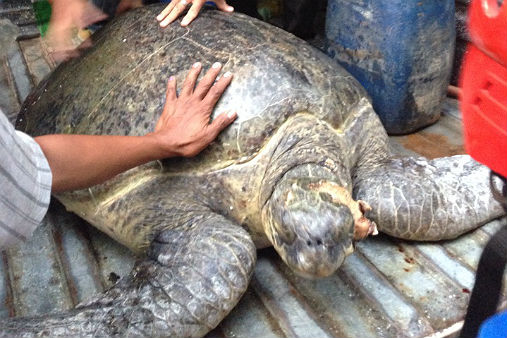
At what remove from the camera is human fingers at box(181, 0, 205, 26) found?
6.14 ft

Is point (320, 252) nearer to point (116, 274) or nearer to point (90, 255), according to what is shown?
point (116, 274)

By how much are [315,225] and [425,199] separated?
57 centimetres

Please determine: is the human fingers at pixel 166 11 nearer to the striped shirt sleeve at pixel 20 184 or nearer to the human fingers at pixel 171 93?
the human fingers at pixel 171 93

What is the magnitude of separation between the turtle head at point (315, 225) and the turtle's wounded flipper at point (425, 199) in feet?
0.90

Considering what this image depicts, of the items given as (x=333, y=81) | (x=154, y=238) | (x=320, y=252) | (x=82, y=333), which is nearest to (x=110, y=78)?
(x=154, y=238)

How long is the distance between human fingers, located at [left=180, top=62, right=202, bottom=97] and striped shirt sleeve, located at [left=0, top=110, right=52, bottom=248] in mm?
600

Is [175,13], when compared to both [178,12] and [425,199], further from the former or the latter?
[425,199]

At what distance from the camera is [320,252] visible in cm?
126

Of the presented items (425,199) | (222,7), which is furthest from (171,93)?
(425,199)

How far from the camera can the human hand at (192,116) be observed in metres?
1.54

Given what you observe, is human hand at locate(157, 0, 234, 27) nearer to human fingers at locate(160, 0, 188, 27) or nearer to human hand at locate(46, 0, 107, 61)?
human fingers at locate(160, 0, 188, 27)

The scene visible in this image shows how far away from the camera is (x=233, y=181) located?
1.60 m

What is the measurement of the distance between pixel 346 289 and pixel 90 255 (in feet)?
2.91

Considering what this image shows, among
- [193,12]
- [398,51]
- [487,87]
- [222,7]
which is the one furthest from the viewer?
[398,51]
